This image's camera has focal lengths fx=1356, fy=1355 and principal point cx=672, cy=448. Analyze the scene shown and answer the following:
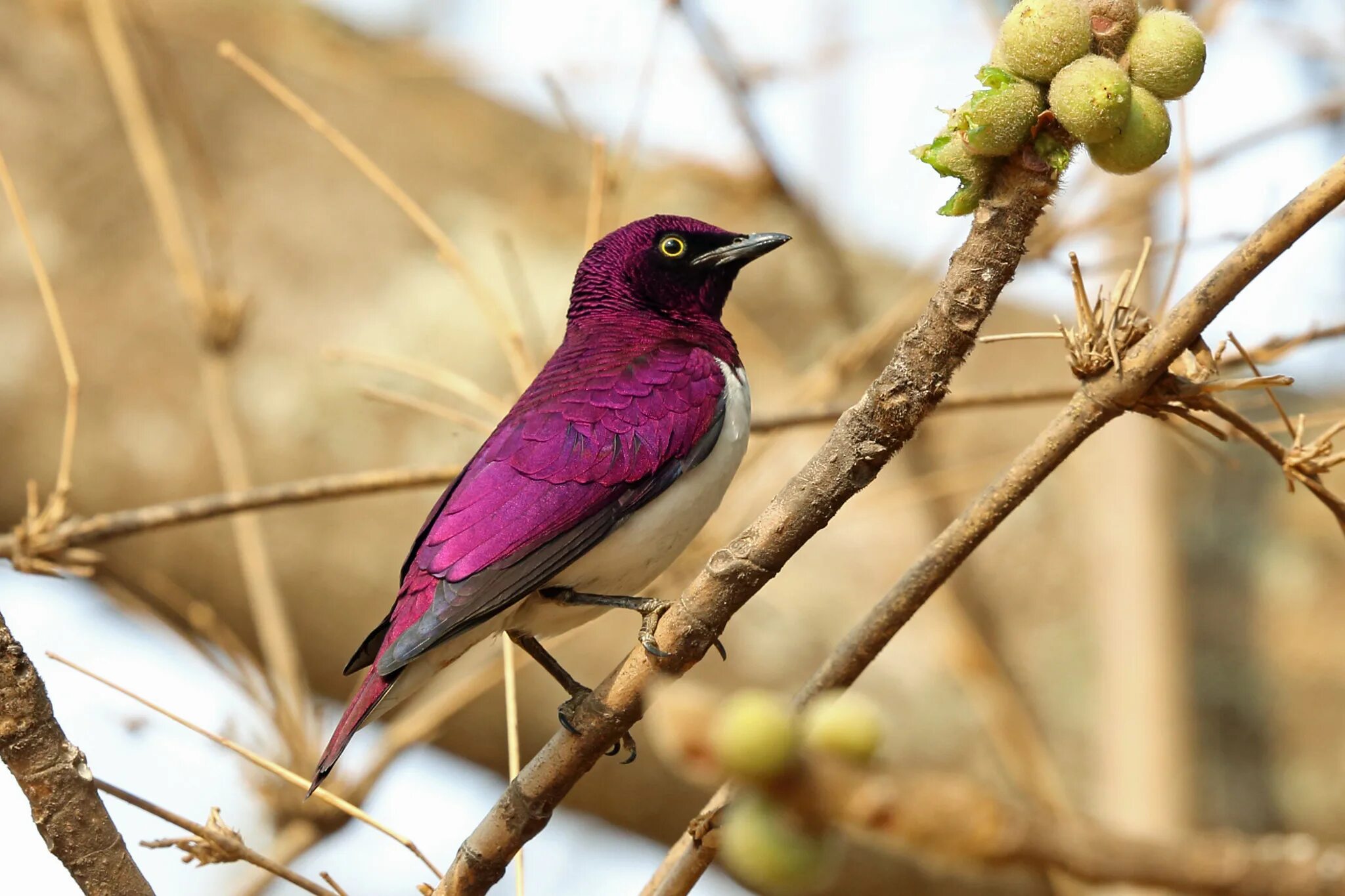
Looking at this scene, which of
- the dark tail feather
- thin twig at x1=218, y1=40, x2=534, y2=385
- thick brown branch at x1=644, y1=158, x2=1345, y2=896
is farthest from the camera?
thin twig at x1=218, y1=40, x2=534, y2=385

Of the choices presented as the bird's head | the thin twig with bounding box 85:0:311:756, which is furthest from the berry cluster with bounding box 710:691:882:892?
the thin twig with bounding box 85:0:311:756

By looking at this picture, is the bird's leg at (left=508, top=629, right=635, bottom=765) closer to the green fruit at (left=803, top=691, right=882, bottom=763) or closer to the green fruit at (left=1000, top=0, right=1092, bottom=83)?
the green fruit at (left=1000, top=0, right=1092, bottom=83)

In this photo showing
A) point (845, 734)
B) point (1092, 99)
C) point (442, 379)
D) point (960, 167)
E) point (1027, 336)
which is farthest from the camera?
point (442, 379)

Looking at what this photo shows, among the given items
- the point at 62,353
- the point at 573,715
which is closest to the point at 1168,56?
the point at 573,715

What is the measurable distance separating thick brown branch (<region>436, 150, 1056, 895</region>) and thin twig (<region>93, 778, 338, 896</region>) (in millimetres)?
211

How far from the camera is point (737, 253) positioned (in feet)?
10.6

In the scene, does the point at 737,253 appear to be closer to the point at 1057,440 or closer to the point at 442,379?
the point at 442,379

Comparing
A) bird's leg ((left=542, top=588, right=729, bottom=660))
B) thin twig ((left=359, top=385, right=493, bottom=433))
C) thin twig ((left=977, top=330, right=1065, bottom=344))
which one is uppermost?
thin twig ((left=977, top=330, right=1065, bottom=344))

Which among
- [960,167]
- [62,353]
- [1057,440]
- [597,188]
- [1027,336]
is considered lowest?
[62,353]

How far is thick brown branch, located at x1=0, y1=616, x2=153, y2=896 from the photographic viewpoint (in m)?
1.76

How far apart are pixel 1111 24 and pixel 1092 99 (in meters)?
0.13

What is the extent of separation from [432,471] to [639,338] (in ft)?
1.70

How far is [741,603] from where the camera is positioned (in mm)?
1809

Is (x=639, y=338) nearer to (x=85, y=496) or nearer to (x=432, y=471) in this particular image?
(x=432, y=471)
